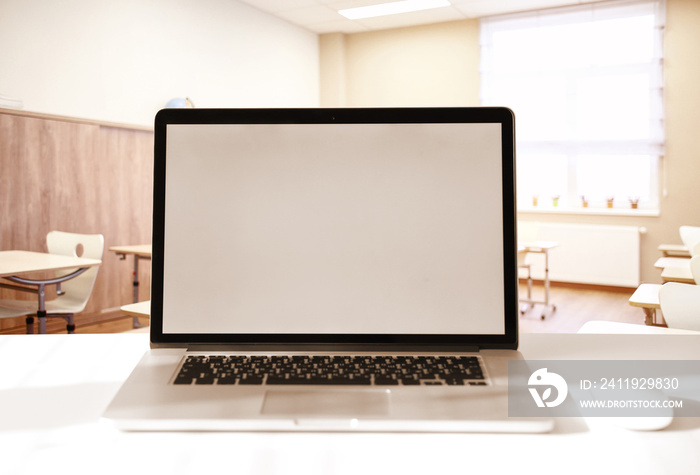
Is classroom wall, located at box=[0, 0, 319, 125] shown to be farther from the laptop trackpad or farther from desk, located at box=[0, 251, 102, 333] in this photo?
the laptop trackpad

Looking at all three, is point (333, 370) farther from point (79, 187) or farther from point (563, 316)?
point (563, 316)

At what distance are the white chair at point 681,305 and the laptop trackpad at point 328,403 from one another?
1580 millimetres

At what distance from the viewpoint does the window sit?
5984mm

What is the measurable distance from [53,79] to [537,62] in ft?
15.9

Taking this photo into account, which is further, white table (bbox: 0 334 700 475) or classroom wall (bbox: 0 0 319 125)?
classroom wall (bbox: 0 0 319 125)

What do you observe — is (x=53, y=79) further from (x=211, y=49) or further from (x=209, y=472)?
(x=209, y=472)

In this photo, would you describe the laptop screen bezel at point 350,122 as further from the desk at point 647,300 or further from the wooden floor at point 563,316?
the wooden floor at point 563,316

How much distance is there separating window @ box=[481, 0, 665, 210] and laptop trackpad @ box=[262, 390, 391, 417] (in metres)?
6.17

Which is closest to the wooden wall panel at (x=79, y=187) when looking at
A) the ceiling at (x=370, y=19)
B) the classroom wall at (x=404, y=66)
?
the ceiling at (x=370, y=19)

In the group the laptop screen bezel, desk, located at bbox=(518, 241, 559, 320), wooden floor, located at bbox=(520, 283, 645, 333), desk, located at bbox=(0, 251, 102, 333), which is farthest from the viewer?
desk, located at bbox=(518, 241, 559, 320)

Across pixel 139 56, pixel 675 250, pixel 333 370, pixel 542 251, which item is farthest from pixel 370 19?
pixel 333 370

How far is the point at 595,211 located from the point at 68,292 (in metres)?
5.15

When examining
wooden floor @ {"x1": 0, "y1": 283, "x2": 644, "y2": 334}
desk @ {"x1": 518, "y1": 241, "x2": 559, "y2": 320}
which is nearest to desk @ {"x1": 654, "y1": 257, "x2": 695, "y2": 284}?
wooden floor @ {"x1": 0, "y1": 283, "x2": 644, "y2": 334}

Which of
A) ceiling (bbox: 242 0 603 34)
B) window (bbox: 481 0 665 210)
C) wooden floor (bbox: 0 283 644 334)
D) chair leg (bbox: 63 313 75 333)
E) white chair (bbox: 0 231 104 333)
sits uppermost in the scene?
ceiling (bbox: 242 0 603 34)
